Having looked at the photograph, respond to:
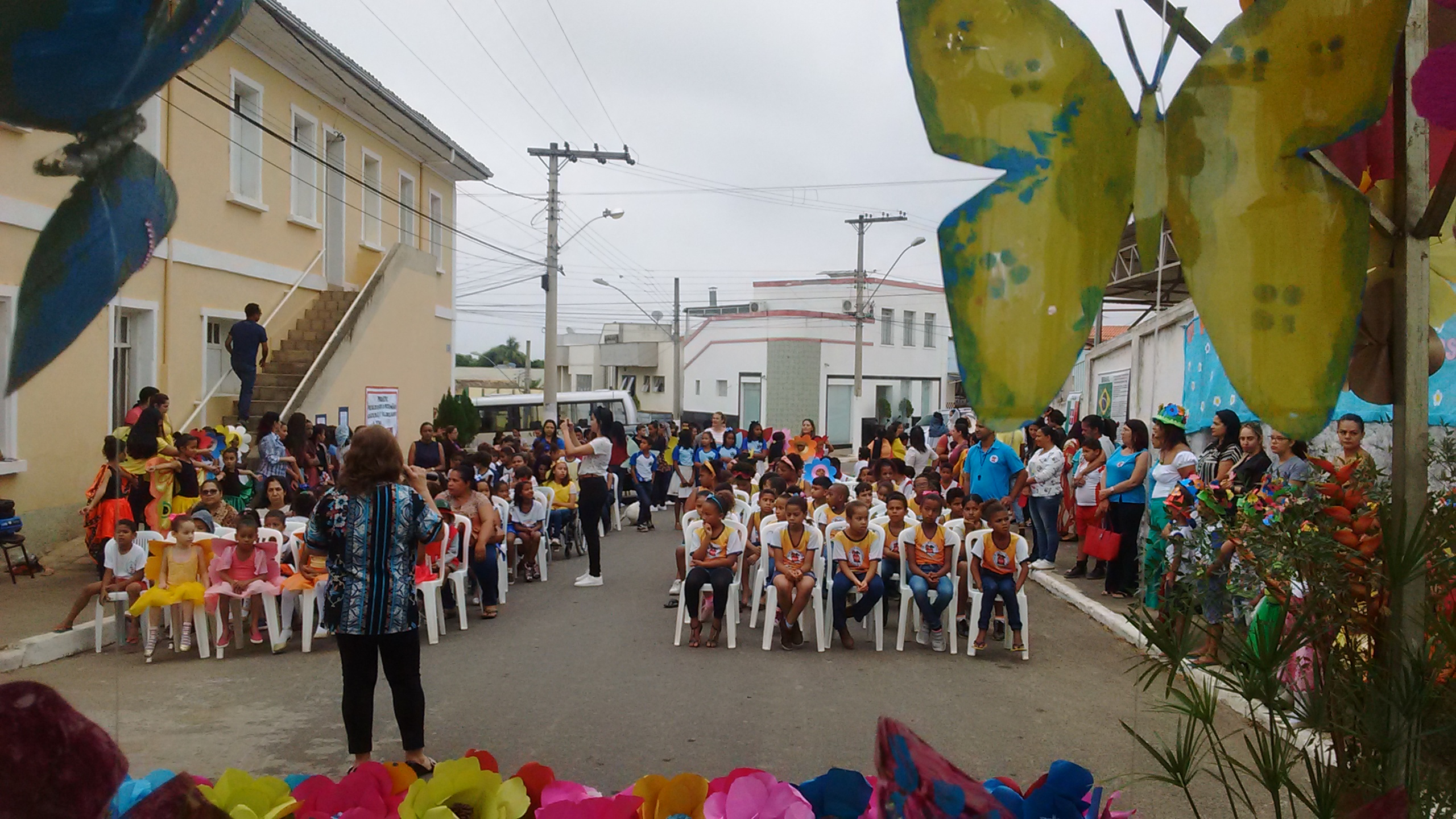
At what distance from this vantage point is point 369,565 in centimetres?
370

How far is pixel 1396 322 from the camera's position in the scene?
6.26 ft

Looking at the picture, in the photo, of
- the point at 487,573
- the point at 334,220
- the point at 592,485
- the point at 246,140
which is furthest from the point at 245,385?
the point at 334,220

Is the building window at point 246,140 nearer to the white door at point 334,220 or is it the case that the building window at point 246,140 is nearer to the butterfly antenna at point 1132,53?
the butterfly antenna at point 1132,53

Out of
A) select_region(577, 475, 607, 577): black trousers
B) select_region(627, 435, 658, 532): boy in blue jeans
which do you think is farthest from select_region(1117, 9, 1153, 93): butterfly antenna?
select_region(627, 435, 658, 532): boy in blue jeans

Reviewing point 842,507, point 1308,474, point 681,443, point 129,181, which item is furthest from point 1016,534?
point 681,443

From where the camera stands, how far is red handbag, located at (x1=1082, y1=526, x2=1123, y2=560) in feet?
25.5

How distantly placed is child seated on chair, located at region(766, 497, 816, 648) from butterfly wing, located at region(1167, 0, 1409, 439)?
4.85 meters

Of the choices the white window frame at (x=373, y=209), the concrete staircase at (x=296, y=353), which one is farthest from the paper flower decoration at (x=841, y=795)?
the white window frame at (x=373, y=209)

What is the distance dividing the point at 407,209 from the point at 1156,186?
52.9 ft

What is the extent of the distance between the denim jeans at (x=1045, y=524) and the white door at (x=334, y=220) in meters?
Answer: 8.77

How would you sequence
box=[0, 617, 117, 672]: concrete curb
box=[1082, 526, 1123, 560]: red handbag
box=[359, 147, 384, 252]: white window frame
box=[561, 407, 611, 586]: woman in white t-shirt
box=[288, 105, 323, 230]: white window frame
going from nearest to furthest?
box=[0, 617, 117, 672]: concrete curb, box=[288, 105, 323, 230]: white window frame, box=[1082, 526, 1123, 560]: red handbag, box=[561, 407, 611, 586]: woman in white t-shirt, box=[359, 147, 384, 252]: white window frame

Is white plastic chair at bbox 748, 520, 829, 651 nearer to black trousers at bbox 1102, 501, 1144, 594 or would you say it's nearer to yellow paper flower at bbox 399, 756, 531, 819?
black trousers at bbox 1102, 501, 1144, 594

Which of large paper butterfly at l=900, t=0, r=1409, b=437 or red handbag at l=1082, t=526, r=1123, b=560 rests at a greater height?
large paper butterfly at l=900, t=0, r=1409, b=437

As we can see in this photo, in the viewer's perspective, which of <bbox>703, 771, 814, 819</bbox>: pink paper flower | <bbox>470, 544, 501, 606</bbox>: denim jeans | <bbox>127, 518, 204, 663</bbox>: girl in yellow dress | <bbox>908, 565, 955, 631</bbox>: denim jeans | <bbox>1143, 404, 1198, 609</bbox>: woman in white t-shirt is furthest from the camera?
<bbox>470, 544, 501, 606</bbox>: denim jeans
